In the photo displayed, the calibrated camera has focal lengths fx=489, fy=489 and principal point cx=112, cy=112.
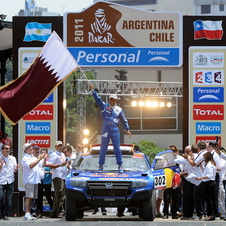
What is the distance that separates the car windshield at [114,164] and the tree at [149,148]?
27592 mm

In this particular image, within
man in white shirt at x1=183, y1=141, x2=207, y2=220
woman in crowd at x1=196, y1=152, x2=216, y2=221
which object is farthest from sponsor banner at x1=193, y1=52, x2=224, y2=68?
woman in crowd at x1=196, y1=152, x2=216, y2=221

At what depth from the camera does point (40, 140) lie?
1452cm

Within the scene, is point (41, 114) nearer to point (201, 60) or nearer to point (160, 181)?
point (160, 181)

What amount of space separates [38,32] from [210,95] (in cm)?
548

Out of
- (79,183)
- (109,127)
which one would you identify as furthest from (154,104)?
(79,183)

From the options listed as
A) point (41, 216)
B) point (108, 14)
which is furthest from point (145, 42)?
point (41, 216)

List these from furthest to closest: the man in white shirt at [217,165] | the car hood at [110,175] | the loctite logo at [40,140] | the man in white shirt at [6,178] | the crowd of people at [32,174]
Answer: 1. the loctite logo at [40,140]
2. the man in white shirt at [6,178]
3. the crowd of people at [32,174]
4. the man in white shirt at [217,165]
5. the car hood at [110,175]

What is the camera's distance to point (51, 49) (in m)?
11.7

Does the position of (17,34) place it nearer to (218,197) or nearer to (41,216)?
(41,216)

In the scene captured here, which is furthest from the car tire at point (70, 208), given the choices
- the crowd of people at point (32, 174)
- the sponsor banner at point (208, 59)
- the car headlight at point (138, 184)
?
the sponsor banner at point (208, 59)

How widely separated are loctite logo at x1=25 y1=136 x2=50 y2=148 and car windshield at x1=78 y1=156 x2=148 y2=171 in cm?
324

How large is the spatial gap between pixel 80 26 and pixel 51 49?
3.14 m

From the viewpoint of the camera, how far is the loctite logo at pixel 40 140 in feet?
47.5

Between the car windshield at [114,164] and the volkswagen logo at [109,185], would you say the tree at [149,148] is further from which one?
the volkswagen logo at [109,185]
